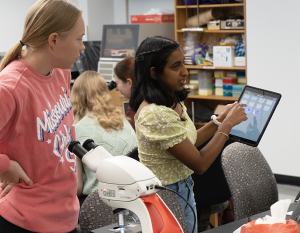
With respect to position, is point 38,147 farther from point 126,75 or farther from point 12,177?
point 126,75

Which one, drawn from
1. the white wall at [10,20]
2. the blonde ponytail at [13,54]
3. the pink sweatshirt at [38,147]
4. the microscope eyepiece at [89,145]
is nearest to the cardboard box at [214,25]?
the white wall at [10,20]

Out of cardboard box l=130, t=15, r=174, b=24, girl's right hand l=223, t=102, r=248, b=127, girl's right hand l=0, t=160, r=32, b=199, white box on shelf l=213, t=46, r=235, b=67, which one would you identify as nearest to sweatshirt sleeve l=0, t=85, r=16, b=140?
girl's right hand l=0, t=160, r=32, b=199

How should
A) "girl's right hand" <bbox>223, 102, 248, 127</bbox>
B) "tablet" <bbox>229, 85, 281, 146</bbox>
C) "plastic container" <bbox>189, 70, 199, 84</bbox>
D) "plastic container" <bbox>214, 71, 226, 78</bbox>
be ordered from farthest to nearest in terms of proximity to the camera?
"plastic container" <bbox>189, 70, 199, 84</bbox> < "plastic container" <bbox>214, 71, 226, 78</bbox> < "tablet" <bbox>229, 85, 281, 146</bbox> < "girl's right hand" <bbox>223, 102, 248, 127</bbox>

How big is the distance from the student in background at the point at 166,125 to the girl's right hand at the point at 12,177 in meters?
0.42

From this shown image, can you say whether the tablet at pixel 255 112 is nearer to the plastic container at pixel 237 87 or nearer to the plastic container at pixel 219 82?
the plastic container at pixel 237 87

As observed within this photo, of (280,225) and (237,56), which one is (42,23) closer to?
(280,225)

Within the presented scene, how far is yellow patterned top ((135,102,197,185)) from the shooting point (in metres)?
1.23

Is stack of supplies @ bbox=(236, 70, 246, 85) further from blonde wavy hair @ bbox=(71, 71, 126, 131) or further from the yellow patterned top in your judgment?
the yellow patterned top

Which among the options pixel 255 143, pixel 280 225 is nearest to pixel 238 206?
pixel 255 143

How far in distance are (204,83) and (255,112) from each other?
2.97m

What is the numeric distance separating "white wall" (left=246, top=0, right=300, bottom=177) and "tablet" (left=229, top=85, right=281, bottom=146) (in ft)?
7.21

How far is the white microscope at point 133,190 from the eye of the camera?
2.27ft

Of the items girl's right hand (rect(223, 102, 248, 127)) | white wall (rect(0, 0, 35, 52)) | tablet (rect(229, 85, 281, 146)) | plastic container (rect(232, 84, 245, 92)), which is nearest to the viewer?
girl's right hand (rect(223, 102, 248, 127))

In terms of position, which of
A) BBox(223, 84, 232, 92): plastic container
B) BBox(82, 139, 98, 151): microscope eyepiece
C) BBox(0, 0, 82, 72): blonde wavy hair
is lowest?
BBox(223, 84, 232, 92): plastic container
